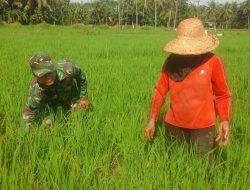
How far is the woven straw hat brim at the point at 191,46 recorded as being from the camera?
216 cm

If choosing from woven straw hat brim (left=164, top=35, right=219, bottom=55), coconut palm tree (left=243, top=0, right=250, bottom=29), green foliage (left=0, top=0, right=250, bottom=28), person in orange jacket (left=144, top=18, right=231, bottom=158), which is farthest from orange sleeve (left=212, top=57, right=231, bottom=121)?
coconut palm tree (left=243, top=0, right=250, bottom=29)

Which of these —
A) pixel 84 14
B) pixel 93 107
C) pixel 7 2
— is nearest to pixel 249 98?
pixel 93 107

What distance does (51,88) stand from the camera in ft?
9.46

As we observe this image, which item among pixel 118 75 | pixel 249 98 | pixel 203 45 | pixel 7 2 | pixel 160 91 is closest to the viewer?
pixel 203 45

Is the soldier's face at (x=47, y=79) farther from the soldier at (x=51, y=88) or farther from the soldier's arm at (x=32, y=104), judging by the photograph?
the soldier's arm at (x=32, y=104)

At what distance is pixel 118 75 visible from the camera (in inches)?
210

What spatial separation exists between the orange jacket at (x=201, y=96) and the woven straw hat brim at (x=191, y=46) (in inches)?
3.3

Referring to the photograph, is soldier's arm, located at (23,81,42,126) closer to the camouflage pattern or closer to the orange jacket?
the camouflage pattern

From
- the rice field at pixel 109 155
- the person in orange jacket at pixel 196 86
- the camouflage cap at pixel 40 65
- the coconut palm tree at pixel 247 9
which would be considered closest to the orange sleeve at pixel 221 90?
the person in orange jacket at pixel 196 86

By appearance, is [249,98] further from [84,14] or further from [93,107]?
[84,14]

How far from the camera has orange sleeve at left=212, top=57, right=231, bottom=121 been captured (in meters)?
2.19

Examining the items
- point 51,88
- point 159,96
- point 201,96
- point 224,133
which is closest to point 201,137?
point 224,133

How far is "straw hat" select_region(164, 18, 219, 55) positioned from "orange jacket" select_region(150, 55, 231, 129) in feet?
0.31

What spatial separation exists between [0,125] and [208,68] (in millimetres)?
1933
